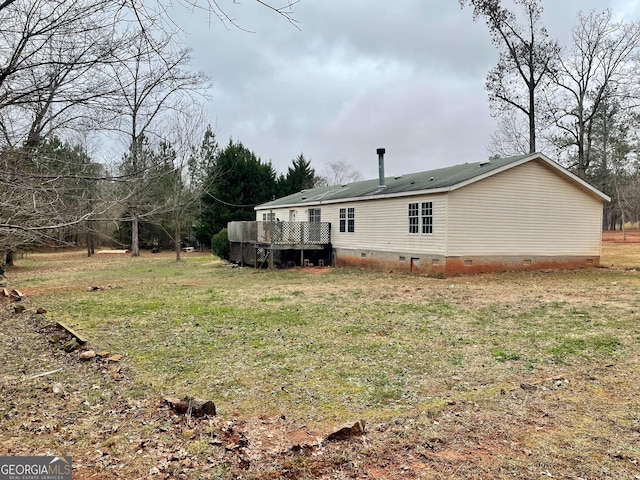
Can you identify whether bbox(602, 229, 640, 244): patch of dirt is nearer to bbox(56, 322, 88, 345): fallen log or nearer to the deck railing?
the deck railing

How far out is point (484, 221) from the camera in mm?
14211

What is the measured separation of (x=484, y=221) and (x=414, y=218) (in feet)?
7.58

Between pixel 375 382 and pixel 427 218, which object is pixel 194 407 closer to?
pixel 375 382

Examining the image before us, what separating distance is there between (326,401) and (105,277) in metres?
13.5

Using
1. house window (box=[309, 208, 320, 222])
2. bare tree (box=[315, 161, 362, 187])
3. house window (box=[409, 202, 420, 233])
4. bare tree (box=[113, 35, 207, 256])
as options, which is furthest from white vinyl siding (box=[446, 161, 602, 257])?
bare tree (box=[315, 161, 362, 187])

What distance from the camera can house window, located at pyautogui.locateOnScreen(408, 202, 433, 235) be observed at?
14328mm

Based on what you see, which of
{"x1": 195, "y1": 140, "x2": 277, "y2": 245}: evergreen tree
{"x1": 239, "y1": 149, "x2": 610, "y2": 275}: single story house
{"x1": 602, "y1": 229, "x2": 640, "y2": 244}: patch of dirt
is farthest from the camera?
{"x1": 602, "y1": 229, "x2": 640, "y2": 244}: patch of dirt

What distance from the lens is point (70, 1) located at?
2902 mm

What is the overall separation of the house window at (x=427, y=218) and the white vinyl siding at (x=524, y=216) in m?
0.80

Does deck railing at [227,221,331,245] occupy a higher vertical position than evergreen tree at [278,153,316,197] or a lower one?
lower

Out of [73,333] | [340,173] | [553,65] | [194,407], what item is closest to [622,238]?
[553,65]

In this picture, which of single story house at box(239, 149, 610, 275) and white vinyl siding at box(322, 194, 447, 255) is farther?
white vinyl siding at box(322, 194, 447, 255)

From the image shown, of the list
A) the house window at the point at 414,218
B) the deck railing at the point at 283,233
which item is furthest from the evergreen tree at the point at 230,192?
the house window at the point at 414,218

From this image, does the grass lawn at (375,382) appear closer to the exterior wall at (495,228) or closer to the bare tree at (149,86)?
the bare tree at (149,86)
